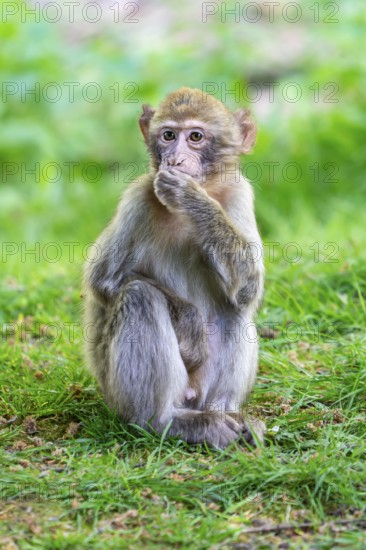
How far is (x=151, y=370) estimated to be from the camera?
5.09 meters

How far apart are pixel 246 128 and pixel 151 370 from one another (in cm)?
175

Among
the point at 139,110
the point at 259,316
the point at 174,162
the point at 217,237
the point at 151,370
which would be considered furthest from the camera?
the point at 139,110

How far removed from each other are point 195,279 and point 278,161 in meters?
5.59

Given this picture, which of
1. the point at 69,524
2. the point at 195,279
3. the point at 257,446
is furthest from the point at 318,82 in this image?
the point at 69,524

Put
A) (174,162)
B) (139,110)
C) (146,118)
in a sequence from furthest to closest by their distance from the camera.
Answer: (139,110) → (146,118) → (174,162)

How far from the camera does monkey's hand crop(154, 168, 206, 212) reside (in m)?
5.16

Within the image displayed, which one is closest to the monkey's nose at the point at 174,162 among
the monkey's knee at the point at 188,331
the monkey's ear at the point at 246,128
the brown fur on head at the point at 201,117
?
the brown fur on head at the point at 201,117

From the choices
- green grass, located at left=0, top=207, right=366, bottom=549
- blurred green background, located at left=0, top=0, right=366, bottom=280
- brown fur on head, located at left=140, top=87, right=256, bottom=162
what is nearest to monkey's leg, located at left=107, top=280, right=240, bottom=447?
green grass, located at left=0, top=207, right=366, bottom=549

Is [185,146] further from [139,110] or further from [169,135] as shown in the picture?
[139,110]

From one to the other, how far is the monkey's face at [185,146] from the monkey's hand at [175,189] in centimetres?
16

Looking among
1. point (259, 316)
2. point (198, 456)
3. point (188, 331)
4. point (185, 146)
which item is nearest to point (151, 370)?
point (188, 331)

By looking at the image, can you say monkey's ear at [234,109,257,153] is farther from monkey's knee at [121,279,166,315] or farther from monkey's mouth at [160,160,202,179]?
monkey's knee at [121,279,166,315]

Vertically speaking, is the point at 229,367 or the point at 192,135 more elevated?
the point at 192,135

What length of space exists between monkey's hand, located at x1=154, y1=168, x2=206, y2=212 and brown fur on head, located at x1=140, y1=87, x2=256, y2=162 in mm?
434
